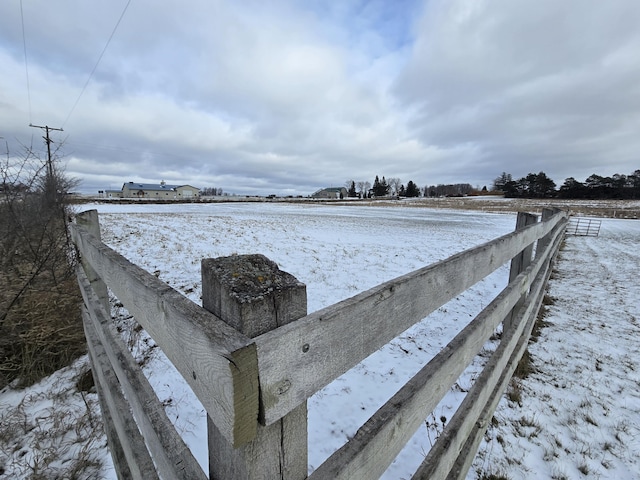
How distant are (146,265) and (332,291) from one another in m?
4.58

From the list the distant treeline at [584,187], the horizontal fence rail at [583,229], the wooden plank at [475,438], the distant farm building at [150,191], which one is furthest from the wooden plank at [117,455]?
the distant treeline at [584,187]

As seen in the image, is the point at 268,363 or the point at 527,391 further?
the point at 527,391

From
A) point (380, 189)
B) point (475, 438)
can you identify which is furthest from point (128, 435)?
point (380, 189)

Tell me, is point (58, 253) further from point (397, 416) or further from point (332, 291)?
point (397, 416)

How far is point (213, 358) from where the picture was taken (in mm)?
676

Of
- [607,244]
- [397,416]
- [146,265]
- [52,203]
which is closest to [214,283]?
[397,416]

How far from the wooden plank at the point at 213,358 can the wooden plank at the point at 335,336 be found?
42mm

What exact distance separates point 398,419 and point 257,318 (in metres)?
0.79

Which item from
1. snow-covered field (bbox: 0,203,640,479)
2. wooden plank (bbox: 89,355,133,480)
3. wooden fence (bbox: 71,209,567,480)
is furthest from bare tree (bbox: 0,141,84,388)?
wooden fence (bbox: 71,209,567,480)

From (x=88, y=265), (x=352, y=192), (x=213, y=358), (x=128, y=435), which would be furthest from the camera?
(x=352, y=192)

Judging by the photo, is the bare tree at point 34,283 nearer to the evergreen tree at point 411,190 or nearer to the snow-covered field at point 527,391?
the snow-covered field at point 527,391

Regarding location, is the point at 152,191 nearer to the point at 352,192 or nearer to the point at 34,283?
the point at 352,192

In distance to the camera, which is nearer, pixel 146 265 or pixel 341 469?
pixel 341 469

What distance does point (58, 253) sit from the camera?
15.6 ft
